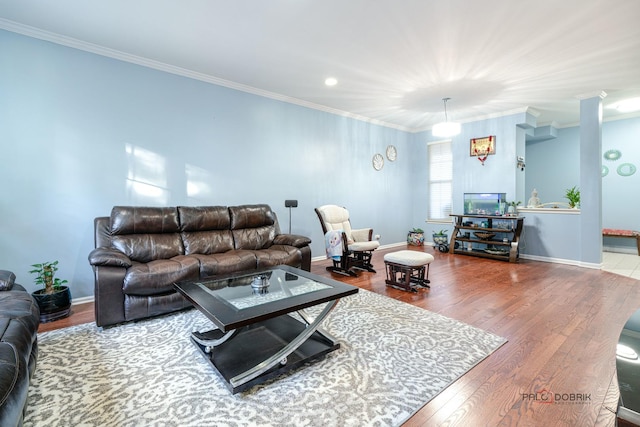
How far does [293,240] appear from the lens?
3.79 meters

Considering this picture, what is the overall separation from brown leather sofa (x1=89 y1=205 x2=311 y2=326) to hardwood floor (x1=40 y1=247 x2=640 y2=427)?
0.59m

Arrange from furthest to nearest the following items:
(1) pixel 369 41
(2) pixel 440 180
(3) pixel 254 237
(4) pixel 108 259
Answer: (2) pixel 440 180
(3) pixel 254 237
(1) pixel 369 41
(4) pixel 108 259

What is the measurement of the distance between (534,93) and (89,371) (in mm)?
6075

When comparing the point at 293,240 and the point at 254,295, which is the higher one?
the point at 293,240

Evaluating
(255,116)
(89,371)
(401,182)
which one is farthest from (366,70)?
(89,371)

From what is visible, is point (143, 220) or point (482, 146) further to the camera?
point (482, 146)

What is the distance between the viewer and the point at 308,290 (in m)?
2.08

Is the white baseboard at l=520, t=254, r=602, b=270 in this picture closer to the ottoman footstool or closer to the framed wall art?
the framed wall art

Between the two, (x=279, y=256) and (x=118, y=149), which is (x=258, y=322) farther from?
(x=118, y=149)

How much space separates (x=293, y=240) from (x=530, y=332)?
8.43 ft

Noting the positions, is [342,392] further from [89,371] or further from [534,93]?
[534,93]

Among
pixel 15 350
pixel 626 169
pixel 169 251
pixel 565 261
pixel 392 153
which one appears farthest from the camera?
pixel 392 153

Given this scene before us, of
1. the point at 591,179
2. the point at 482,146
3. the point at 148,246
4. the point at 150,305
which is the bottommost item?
the point at 150,305

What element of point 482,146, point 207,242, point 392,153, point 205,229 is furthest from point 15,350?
point 482,146
